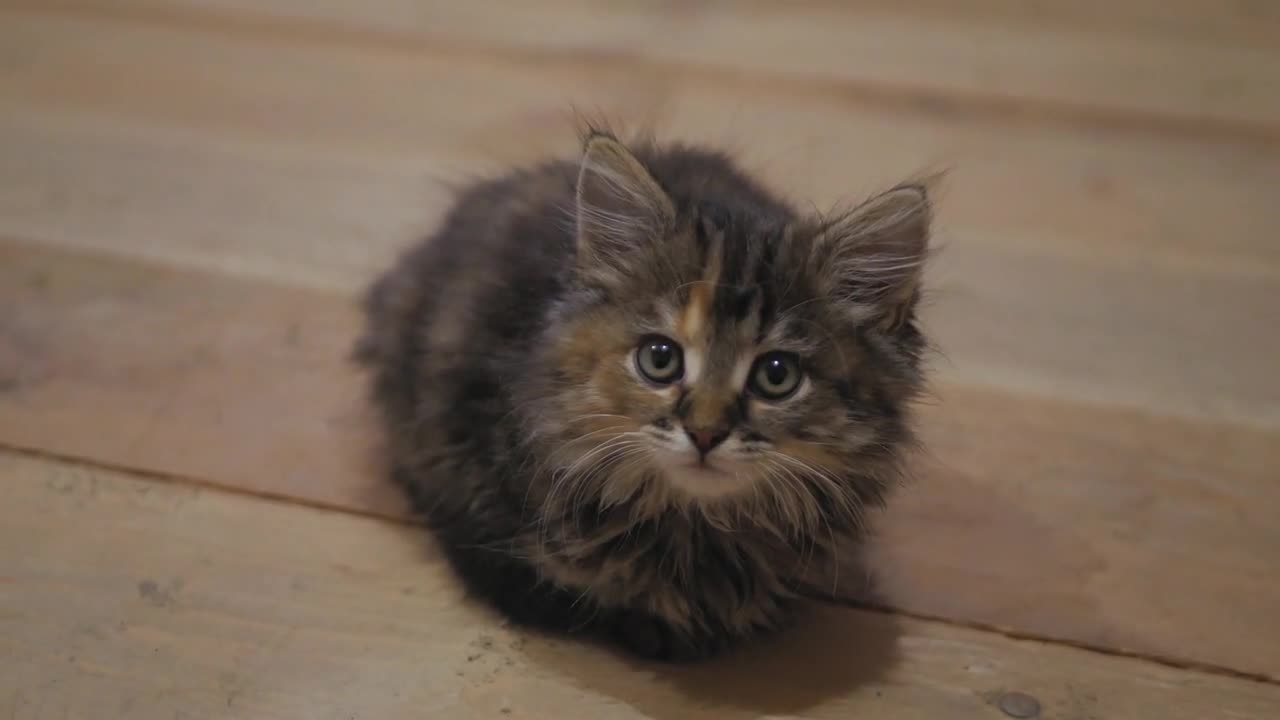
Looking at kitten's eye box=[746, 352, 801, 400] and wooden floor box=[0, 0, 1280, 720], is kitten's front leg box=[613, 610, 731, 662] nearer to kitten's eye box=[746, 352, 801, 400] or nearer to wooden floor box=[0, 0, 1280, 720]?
wooden floor box=[0, 0, 1280, 720]

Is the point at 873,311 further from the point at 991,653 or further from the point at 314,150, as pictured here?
the point at 314,150

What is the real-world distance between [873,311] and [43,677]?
0.95 meters

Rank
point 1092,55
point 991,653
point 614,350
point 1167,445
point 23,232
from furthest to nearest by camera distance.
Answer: point 1092,55, point 23,232, point 1167,445, point 991,653, point 614,350

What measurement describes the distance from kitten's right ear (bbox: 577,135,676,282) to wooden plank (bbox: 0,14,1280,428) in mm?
686

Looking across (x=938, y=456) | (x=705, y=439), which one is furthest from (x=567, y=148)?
(x=705, y=439)

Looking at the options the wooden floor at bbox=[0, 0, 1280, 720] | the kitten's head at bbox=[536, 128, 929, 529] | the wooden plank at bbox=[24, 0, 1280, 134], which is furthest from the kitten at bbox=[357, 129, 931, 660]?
the wooden plank at bbox=[24, 0, 1280, 134]

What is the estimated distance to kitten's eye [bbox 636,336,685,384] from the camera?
116 cm

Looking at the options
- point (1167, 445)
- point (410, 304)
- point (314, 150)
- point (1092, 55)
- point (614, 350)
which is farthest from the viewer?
point (1092, 55)

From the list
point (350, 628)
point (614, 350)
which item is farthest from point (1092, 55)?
point (350, 628)

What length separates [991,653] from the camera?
135 cm

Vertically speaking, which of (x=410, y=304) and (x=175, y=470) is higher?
(x=410, y=304)

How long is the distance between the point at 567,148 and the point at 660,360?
3.51 feet

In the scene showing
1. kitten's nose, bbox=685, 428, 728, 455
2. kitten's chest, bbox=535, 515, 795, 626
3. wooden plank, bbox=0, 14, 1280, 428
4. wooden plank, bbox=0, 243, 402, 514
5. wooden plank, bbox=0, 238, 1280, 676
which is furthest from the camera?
wooden plank, bbox=0, 14, 1280, 428

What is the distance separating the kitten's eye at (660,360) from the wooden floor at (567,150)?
0.36 m
